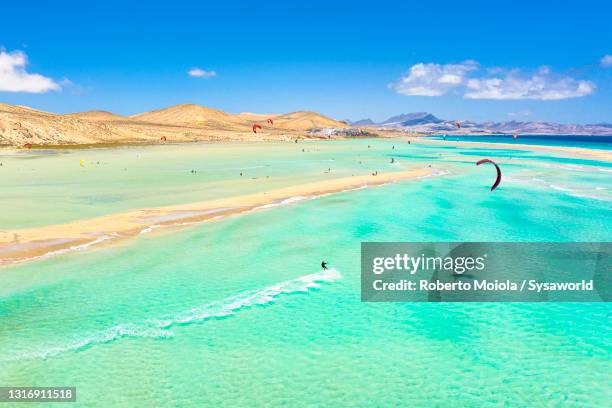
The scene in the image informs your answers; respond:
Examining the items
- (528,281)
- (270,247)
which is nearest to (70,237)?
(270,247)

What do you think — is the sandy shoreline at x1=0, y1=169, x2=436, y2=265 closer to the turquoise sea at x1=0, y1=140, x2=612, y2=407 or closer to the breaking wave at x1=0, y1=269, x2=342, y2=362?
the turquoise sea at x1=0, y1=140, x2=612, y2=407

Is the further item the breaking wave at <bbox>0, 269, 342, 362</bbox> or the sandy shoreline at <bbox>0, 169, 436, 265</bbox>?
the sandy shoreline at <bbox>0, 169, 436, 265</bbox>

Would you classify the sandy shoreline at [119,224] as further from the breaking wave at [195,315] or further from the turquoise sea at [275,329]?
the breaking wave at [195,315]

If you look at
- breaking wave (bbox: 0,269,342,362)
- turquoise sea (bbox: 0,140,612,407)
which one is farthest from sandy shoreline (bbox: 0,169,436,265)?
breaking wave (bbox: 0,269,342,362)

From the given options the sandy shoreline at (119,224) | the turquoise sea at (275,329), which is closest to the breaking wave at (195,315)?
the turquoise sea at (275,329)

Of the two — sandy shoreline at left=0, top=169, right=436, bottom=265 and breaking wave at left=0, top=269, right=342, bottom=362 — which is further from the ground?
sandy shoreline at left=0, top=169, right=436, bottom=265

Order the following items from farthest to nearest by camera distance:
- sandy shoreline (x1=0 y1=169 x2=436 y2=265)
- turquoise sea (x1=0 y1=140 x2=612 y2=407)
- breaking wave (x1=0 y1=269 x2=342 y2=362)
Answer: sandy shoreline (x1=0 y1=169 x2=436 y2=265) < breaking wave (x1=0 y1=269 x2=342 y2=362) < turquoise sea (x1=0 y1=140 x2=612 y2=407)

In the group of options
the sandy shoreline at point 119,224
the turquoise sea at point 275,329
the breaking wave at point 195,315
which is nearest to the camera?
the turquoise sea at point 275,329

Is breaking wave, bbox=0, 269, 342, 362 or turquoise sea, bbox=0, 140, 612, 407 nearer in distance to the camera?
turquoise sea, bbox=0, 140, 612, 407

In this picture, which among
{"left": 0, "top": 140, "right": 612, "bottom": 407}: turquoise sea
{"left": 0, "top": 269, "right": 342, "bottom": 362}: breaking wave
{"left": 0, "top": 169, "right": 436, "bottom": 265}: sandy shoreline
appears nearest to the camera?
{"left": 0, "top": 140, "right": 612, "bottom": 407}: turquoise sea

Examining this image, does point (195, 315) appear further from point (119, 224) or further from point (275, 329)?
point (119, 224)
